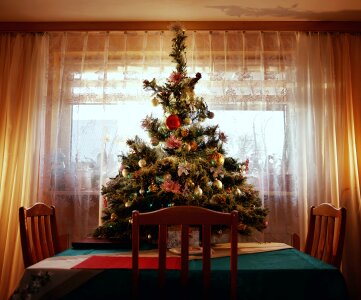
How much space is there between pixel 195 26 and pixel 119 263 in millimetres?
2420

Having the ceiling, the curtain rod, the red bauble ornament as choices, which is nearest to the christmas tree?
the red bauble ornament

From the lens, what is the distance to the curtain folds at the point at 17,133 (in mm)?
2895

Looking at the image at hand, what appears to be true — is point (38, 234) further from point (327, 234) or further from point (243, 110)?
point (243, 110)

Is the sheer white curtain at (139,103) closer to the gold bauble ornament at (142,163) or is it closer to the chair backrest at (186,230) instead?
the gold bauble ornament at (142,163)

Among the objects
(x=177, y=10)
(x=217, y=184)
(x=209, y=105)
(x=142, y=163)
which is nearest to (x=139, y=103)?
(x=209, y=105)

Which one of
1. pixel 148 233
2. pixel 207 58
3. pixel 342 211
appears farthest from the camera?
pixel 207 58

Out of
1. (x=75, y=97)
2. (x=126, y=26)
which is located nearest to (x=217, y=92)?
(x=126, y=26)

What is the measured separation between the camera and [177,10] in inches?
116

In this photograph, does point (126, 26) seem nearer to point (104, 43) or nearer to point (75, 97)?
point (104, 43)

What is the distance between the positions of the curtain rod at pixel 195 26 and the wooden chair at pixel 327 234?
1.90 m

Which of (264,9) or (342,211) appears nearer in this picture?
(342,211)

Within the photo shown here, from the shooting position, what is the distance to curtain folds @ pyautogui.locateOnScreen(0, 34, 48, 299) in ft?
9.50

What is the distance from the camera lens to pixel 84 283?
1.35m

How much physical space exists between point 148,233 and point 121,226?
0.64ft
